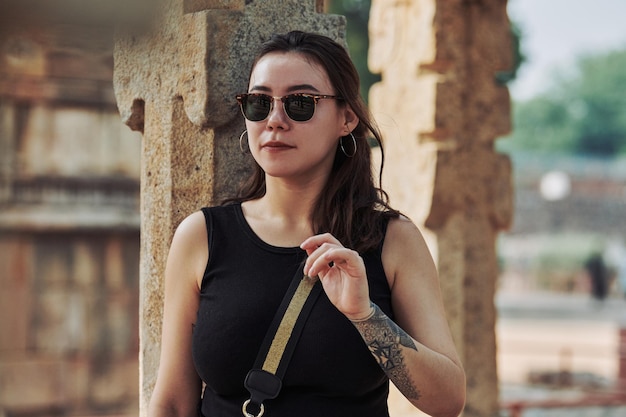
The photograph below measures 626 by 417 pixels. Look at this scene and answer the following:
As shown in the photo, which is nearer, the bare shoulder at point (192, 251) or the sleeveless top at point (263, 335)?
the sleeveless top at point (263, 335)

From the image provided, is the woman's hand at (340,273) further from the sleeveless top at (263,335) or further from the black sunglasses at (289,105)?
the black sunglasses at (289,105)

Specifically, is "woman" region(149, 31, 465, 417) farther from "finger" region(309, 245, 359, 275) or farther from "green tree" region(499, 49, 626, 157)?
"green tree" region(499, 49, 626, 157)

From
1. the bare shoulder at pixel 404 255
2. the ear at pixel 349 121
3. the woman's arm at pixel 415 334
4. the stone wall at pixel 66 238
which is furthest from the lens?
the stone wall at pixel 66 238

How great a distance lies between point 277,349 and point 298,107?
615 millimetres

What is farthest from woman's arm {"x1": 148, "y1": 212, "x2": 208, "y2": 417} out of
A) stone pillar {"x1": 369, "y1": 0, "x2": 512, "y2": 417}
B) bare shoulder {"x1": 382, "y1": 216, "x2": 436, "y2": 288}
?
stone pillar {"x1": 369, "y1": 0, "x2": 512, "y2": 417}

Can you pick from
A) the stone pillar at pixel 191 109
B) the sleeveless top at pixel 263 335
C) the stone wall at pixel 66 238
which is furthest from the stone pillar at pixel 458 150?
the stone wall at pixel 66 238

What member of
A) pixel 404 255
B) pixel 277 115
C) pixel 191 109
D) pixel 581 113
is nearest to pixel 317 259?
pixel 404 255

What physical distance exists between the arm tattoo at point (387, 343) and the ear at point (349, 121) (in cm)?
56

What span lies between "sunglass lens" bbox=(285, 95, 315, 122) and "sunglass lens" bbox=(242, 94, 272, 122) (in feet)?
0.17

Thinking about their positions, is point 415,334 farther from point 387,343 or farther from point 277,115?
point 277,115

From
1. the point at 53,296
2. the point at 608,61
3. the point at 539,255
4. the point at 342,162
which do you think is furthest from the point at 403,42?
the point at 608,61

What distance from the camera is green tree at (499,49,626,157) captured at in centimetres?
6788

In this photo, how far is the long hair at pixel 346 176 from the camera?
2828mm

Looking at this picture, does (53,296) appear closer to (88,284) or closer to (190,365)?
(88,284)
